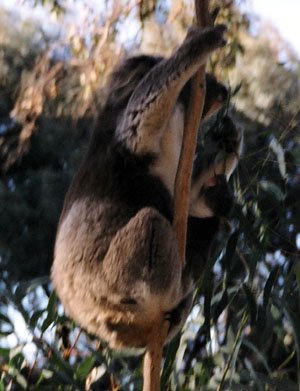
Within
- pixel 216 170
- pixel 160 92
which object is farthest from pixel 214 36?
pixel 216 170

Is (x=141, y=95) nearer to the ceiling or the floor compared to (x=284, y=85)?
nearer to the ceiling

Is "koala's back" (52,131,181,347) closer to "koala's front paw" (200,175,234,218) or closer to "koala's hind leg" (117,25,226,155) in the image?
"koala's hind leg" (117,25,226,155)

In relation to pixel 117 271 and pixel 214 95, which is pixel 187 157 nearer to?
pixel 117 271

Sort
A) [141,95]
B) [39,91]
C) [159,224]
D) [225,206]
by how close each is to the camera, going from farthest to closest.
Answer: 1. [39,91]
2. [225,206]
3. [141,95]
4. [159,224]

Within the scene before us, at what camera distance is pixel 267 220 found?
2473 mm

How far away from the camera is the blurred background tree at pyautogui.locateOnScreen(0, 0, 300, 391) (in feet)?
8.01

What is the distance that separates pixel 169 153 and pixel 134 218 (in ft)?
0.94

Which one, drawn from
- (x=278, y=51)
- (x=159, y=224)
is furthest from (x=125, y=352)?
(x=278, y=51)

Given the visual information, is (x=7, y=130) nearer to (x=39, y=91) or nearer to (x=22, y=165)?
(x=22, y=165)

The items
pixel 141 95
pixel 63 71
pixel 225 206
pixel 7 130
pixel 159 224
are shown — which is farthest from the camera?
pixel 7 130

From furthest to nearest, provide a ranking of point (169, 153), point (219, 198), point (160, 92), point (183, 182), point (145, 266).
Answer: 1. point (219, 198)
2. point (169, 153)
3. point (160, 92)
4. point (145, 266)
5. point (183, 182)

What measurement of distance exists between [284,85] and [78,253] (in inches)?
91.0

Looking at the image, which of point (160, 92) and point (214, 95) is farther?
point (214, 95)

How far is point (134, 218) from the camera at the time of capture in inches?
91.0
